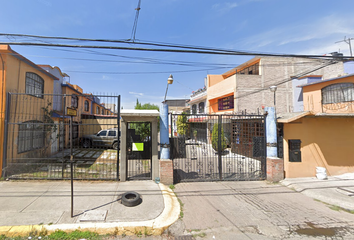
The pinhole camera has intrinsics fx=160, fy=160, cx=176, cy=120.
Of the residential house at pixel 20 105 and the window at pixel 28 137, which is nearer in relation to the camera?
the residential house at pixel 20 105

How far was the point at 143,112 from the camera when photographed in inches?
Answer: 237

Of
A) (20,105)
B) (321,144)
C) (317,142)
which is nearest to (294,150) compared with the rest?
(317,142)

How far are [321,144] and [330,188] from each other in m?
1.92

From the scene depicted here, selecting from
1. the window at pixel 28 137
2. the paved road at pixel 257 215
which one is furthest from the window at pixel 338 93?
the window at pixel 28 137

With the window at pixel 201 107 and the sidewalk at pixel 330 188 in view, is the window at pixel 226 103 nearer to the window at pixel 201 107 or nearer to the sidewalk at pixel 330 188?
the window at pixel 201 107

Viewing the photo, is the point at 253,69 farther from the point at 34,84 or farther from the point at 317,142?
the point at 34,84

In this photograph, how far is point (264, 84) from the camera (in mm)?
16219

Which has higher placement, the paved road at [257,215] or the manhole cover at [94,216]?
the manhole cover at [94,216]

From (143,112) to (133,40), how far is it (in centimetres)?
243

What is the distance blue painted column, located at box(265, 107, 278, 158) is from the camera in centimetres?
664

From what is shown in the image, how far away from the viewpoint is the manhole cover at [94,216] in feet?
12.2

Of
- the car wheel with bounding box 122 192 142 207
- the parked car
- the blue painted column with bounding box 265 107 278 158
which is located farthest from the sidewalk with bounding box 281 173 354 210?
the parked car

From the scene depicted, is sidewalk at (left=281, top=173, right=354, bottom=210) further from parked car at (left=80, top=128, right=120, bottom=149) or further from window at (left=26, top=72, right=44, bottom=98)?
window at (left=26, top=72, right=44, bottom=98)

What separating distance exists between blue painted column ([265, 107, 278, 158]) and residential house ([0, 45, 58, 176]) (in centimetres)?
881
